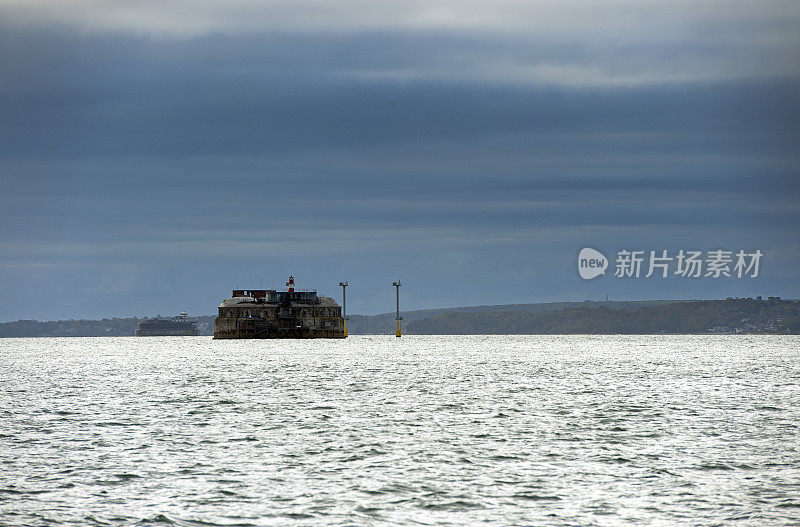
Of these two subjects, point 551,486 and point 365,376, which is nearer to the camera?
point 551,486

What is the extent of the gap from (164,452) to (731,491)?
2334 cm

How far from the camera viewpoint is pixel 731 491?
102ft

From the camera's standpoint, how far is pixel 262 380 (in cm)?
10025

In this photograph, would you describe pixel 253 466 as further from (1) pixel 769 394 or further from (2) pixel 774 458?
(1) pixel 769 394

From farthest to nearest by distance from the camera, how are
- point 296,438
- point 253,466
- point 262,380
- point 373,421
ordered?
point 262,380 → point 373,421 → point 296,438 → point 253,466

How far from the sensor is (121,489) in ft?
106

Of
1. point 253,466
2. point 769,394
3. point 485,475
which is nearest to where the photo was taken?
point 485,475

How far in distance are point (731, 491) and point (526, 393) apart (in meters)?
47.2

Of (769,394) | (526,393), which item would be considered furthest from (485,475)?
(769,394)

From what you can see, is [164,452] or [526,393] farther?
[526,393]

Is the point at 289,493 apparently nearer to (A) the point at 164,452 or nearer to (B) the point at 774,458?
(A) the point at 164,452

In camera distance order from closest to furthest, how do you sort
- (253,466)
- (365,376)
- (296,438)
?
(253,466) < (296,438) < (365,376)

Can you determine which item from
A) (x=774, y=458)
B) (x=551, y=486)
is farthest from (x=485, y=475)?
(x=774, y=458)

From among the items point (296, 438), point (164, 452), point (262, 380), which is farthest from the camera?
point (262, 380)
